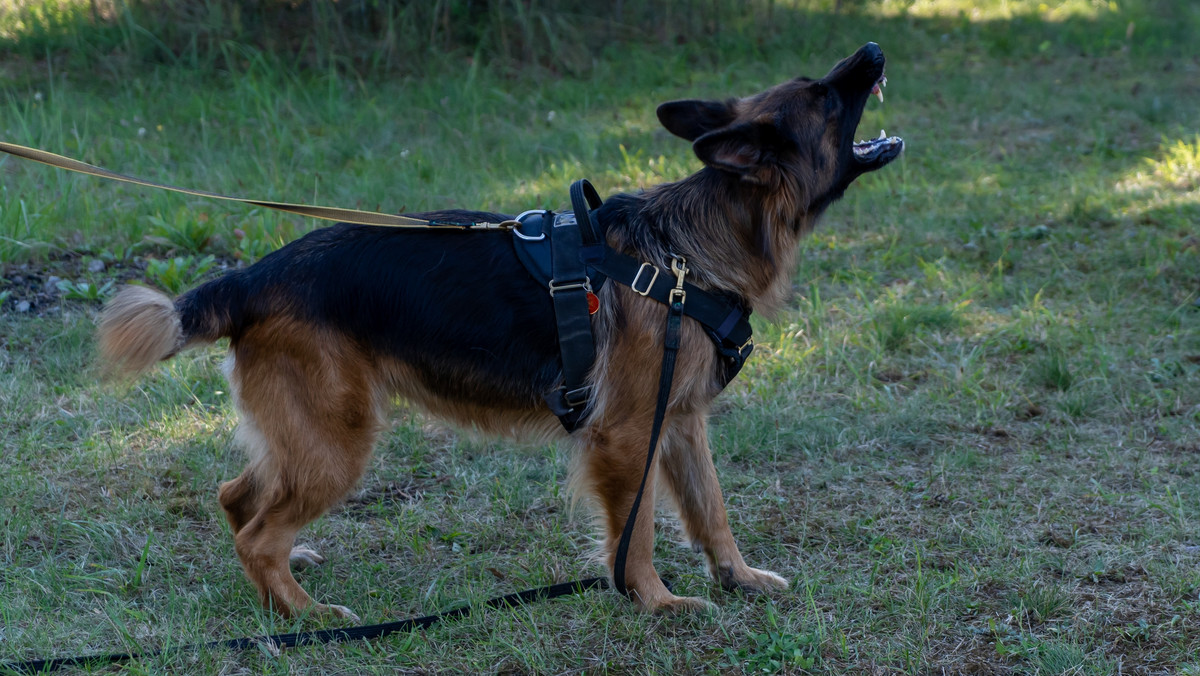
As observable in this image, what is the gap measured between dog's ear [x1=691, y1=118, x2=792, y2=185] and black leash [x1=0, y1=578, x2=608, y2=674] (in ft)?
4.77

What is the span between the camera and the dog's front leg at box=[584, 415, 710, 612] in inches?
119

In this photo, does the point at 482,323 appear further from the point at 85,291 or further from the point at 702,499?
the point at 85,291

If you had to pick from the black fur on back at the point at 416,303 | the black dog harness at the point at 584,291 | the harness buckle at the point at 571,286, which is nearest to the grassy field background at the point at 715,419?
the black fur on back at the point at 416,303

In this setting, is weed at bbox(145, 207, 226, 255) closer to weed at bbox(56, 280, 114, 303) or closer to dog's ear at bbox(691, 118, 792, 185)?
weed at bbox(56, 280, 114, 303)

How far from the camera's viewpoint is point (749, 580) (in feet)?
10.8

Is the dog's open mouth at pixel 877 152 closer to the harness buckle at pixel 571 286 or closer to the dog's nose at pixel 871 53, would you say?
the dog's nose at pixel 871 53

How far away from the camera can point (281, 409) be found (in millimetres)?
3039

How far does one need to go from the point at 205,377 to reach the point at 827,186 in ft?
10.5

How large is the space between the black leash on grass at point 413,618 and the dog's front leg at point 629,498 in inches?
1.5

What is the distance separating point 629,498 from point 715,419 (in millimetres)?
1462

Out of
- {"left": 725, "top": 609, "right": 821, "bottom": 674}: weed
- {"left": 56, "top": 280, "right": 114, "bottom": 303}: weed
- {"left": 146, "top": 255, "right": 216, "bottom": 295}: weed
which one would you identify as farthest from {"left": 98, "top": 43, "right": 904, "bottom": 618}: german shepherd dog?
{"left": 56, "top": 280, "right": 114, "bottom": 303}: weed

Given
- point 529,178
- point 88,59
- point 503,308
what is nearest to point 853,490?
point 503,308

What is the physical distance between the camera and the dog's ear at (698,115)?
3.16 meters

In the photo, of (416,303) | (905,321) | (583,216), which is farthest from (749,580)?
(905,321)
